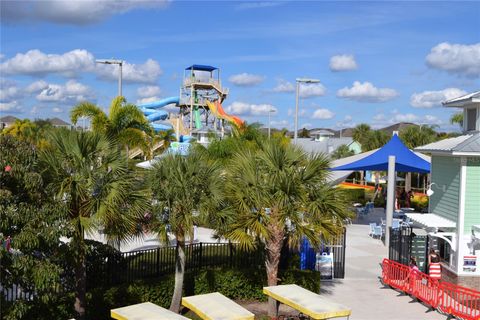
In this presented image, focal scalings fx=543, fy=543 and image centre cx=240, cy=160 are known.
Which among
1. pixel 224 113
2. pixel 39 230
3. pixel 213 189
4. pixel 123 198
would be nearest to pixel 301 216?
pixel 213 189

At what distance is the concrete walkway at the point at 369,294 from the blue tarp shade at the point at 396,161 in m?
5.86

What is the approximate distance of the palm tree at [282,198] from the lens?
1262 cm

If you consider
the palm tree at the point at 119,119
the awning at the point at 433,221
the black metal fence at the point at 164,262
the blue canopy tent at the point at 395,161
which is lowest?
the black metal fence at the point at 164,262

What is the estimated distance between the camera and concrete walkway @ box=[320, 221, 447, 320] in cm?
1378

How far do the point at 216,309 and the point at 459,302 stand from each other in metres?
6.62

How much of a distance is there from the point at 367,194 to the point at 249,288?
32.5 meters

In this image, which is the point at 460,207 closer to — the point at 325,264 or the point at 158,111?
the point at 325,264

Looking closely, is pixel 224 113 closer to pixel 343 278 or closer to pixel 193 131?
pixel 193 131

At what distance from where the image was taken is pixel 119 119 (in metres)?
18.5

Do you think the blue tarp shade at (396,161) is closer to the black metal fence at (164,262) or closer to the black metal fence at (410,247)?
the black metal fence at (410,247)

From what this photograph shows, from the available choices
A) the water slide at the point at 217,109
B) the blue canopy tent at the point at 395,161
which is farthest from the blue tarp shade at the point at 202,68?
the blue canopy tent at the point at 395,161

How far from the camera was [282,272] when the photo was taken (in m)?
14.9

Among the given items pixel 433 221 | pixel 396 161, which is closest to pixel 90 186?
pixel 433 221

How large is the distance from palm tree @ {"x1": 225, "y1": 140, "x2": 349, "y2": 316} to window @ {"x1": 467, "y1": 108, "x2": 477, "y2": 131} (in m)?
6.61
